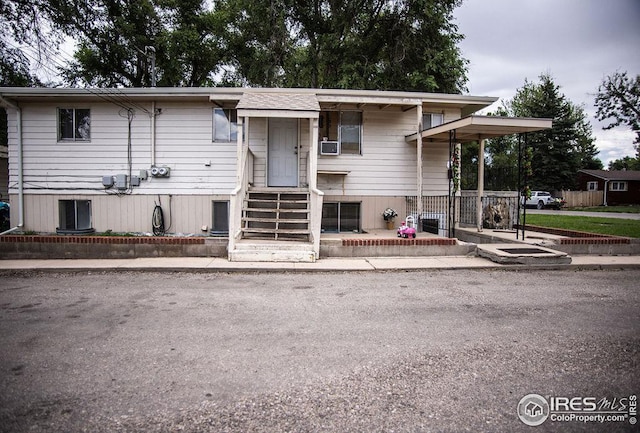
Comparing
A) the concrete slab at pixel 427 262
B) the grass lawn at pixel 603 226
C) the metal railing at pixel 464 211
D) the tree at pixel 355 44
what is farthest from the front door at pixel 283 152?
the grass lawn at pixel 603 226

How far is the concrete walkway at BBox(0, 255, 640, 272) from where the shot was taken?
274 inches

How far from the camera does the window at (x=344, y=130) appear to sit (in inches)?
438

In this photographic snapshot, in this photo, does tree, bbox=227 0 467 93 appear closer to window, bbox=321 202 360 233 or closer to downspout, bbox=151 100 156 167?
window, bbox=321 202 360 233

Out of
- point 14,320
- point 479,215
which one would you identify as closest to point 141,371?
point 14,320

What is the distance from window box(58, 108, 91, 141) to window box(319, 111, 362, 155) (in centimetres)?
679

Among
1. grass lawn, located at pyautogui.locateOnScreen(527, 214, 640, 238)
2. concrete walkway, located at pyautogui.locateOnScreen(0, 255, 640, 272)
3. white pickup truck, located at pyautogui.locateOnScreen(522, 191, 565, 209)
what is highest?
white pickup truck, located at pyautogui.locateOnScreen(522, 191, 565, 209)

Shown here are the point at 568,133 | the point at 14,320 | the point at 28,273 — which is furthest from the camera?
the point at 568,133

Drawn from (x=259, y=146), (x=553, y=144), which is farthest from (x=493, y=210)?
(x=553, y=144)

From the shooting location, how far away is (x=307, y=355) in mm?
3402

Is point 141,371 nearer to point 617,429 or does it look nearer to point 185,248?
point 617,429

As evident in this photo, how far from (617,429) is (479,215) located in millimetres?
9029

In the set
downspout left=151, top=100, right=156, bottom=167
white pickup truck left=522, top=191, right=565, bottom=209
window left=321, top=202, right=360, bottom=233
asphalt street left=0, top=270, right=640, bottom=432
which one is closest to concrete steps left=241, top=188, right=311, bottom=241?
window left=321, top=202, right=360, bottom=233

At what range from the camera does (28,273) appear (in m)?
6.79

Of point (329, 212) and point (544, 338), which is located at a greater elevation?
point (329, 212)
